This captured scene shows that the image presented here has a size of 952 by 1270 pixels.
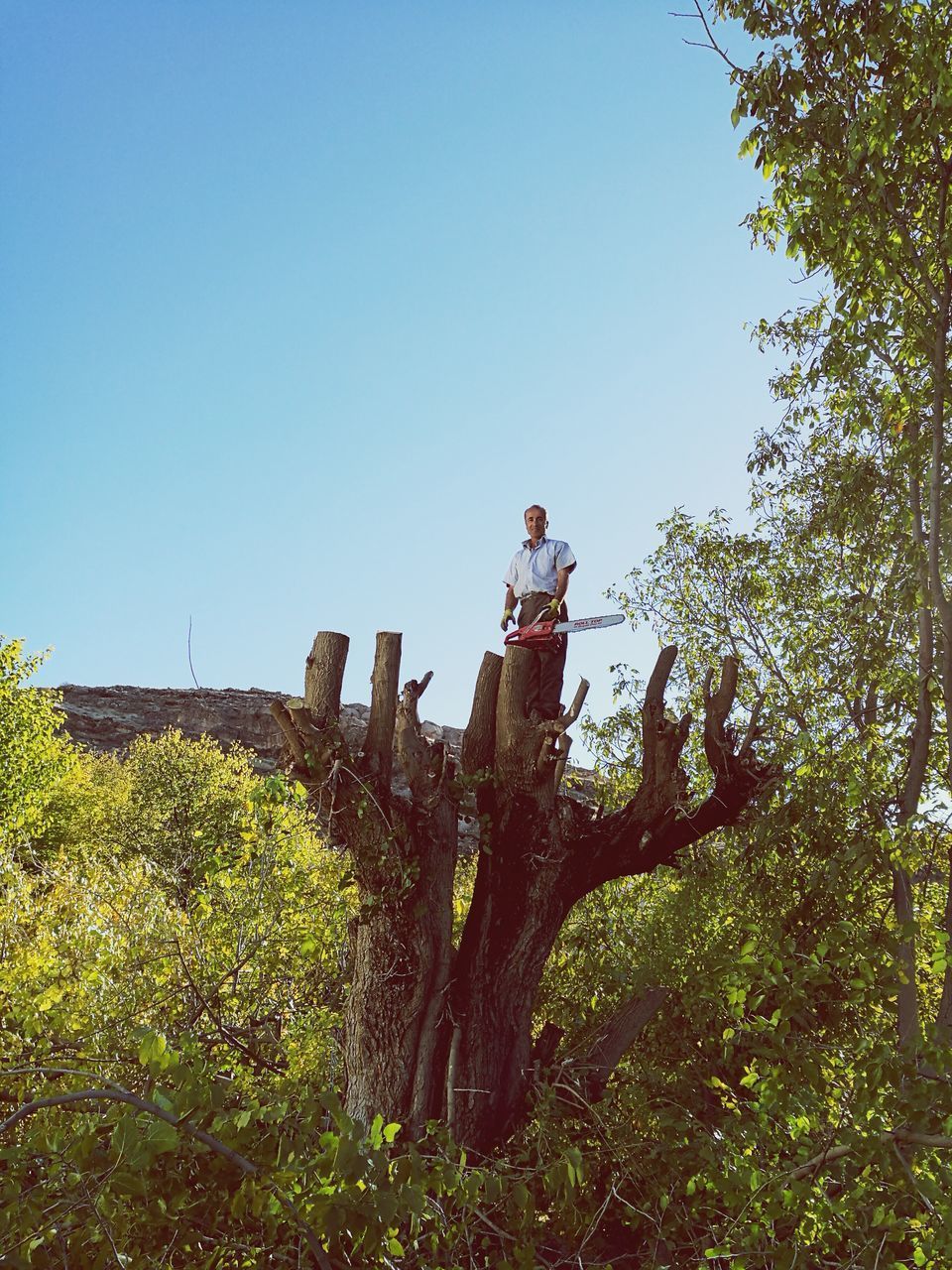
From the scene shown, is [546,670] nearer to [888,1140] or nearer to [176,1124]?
[888,1140]

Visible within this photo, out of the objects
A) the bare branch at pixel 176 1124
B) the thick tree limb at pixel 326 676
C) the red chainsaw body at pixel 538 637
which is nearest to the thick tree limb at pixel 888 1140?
the bare branch at pixel 176 1124

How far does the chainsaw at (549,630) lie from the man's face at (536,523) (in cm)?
102

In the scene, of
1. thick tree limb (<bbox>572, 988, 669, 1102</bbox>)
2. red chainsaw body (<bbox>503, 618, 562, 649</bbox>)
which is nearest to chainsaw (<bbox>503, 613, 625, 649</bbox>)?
red chainsaw body (<bbox>503, 618, 562, 649</bbox>)

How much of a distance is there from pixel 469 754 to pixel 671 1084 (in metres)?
4.47

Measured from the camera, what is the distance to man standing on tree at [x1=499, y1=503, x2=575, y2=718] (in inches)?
362

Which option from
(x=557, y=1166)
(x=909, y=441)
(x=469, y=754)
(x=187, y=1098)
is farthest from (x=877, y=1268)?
(x=909, y=441)

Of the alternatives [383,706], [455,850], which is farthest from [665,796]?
[383,706]

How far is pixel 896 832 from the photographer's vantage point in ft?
27.5

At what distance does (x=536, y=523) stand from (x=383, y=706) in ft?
9.52

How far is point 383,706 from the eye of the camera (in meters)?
8.15

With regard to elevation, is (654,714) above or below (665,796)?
above

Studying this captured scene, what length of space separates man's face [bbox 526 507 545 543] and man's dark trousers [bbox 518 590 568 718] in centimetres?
65

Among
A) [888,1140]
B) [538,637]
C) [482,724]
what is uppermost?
[538,637]

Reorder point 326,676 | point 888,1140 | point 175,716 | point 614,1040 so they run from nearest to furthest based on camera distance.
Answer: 1. point 888,1140
2. point 326,676
3. point 614,1040
4. point 175,716
